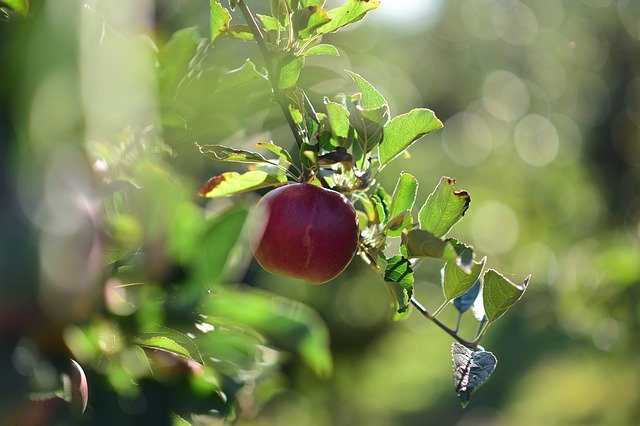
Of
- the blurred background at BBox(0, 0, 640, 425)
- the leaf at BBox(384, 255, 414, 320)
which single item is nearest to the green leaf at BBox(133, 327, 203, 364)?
the blurred background at BBox(0, 0, 640, 425)

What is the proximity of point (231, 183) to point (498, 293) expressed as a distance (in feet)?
0.61

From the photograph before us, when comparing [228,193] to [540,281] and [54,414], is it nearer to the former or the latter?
[54,414]

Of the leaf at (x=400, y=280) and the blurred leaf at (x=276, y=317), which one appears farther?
the blurred leaf at (x=276, y=317)

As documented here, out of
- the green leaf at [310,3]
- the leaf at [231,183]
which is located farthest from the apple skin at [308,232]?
the green leaf at [310,3]

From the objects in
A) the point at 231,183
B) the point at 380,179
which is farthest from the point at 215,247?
the point at 380,179

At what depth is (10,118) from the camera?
14.8 inches

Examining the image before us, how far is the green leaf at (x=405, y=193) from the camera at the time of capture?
521mm

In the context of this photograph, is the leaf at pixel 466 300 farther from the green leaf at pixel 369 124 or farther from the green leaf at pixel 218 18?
the green leaf at pixel 218 18

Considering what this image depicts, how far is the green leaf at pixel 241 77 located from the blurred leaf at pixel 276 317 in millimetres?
152

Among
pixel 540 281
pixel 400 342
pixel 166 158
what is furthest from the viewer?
pixel 400 342

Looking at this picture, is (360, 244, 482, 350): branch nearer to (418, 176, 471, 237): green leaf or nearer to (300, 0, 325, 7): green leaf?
(418, 176, 471, 237): green leaf

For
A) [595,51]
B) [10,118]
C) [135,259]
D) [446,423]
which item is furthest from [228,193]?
[595,51]

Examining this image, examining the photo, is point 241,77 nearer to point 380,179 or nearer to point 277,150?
point 277,150

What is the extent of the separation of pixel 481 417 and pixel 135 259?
303 centimetres
